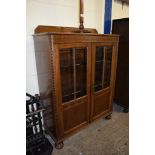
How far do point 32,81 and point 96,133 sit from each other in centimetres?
114

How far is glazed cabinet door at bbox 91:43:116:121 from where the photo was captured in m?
2.09

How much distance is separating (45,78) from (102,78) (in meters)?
0.88

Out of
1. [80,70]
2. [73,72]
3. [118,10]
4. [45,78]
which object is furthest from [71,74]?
[118,10]

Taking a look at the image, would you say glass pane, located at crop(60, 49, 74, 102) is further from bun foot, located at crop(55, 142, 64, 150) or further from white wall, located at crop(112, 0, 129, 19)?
white wall, located at crop(112, 0, 129, 19)

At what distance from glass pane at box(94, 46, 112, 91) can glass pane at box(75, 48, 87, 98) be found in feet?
0.73

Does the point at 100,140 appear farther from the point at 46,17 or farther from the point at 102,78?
the point at 46,17

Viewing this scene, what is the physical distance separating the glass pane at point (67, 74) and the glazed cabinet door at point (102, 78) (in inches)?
12.3

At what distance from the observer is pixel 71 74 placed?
6.23 feet

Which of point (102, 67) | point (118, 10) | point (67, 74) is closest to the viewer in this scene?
point (67, 74)

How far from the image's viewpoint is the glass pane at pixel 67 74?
5.76 feet

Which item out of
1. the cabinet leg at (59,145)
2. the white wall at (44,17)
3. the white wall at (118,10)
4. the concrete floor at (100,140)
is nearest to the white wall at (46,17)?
the white wall at (44,17)

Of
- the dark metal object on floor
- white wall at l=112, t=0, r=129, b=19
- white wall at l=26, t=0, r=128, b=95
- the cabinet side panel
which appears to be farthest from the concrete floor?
white wall at l=112, t=0, r=129, b=19
